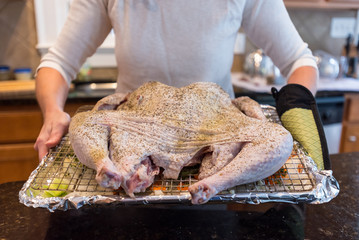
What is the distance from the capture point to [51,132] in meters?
0.97

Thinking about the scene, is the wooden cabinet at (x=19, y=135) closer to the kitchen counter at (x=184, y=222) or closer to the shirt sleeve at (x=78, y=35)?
the shirt sleeve at (x=78, y=35)

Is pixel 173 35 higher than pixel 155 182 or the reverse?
higher

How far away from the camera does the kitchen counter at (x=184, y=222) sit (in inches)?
29.4

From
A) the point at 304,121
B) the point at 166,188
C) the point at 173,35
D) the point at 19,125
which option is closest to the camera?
the point at 166,188

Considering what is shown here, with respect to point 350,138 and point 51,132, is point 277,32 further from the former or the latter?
point 350,138

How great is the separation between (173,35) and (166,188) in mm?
616

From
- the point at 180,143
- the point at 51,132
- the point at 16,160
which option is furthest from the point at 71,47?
the point at 16,160

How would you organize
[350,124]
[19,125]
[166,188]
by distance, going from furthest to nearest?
1. [350,124]
2. [19,125]
3. [166,188]

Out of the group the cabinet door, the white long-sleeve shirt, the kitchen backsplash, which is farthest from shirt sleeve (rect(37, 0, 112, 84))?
the kitchen backsplash

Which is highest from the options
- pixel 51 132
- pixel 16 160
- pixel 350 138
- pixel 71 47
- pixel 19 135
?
pixel 71 47

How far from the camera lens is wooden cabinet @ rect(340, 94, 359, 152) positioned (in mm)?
2242

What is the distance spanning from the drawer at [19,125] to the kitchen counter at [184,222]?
114 centimetres

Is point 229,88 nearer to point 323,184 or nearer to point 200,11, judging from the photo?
point 200,11

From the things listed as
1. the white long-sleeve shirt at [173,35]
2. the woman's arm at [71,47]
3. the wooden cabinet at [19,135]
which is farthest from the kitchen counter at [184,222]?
the wooden cabinet at [19,135]
